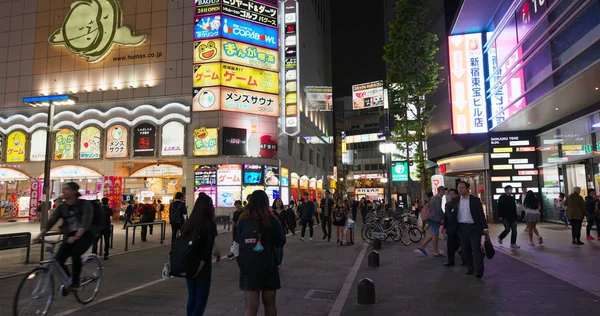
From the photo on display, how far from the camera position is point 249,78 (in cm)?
2834

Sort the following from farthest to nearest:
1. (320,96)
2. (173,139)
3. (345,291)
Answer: (320,96) → (173,139) → (345,291)

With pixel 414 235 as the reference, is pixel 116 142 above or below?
above

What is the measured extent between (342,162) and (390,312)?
6176 cm

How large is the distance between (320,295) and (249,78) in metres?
23.4

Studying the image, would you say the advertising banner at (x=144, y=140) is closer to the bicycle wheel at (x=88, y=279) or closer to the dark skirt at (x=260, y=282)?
the bicycle wheel at (x=88, y=279)

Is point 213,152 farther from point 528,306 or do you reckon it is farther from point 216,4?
point 528,306

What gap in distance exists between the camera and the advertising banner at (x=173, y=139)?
27922 millimetres

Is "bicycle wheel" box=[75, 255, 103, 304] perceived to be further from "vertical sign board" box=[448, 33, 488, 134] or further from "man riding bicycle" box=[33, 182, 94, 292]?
"vertical sign board" box=[448, 33, 488, 134]

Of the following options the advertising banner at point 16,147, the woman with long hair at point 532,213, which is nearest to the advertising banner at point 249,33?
the advertising banner at point 16,147

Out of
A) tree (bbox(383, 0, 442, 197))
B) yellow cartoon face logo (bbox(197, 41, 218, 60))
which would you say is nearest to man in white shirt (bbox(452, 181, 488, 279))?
tree (bbox(383, 0, 442, 197))

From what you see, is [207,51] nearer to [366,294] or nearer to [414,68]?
[414,68]

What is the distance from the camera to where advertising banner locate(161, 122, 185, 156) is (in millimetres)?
27922

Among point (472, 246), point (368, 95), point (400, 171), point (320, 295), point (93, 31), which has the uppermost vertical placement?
point (93, 31)

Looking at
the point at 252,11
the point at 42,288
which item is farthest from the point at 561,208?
the point at 252,11
